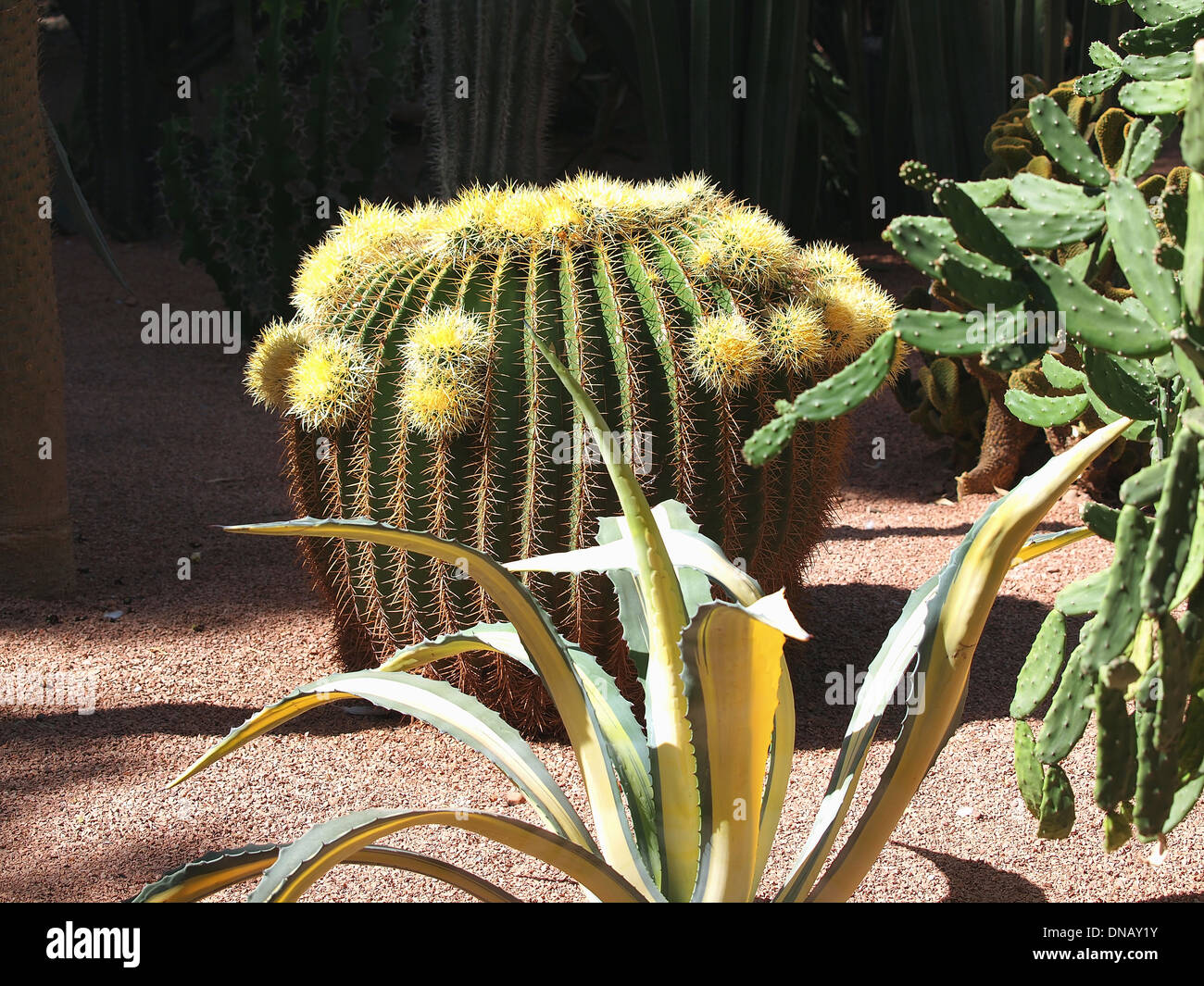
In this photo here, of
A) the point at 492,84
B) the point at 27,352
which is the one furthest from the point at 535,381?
the point at 492,84

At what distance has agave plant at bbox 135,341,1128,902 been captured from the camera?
148 centimetres

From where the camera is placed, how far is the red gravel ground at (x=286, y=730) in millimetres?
2066

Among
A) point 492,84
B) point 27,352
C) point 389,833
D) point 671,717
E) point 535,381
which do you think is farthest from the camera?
point 492,84

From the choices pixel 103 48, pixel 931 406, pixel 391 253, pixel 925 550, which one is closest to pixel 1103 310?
pixel 391 253

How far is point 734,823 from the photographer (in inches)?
61.7

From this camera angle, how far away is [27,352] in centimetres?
307

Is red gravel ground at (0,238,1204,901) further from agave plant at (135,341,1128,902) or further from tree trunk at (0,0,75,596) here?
agave plant at (135,341,1128,902)

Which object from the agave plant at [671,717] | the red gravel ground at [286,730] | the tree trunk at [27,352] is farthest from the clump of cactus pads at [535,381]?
the tree trunk at [27,352]

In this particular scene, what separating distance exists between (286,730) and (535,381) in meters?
0.92

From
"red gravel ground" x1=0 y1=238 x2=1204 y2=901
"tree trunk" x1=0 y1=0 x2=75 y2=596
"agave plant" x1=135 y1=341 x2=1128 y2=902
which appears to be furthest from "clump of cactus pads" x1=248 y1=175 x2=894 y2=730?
"tree trunk" x1=0 y1=0 x2=75 y2=596

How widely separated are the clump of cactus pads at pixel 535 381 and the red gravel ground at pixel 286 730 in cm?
32

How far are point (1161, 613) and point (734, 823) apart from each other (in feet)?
1.96

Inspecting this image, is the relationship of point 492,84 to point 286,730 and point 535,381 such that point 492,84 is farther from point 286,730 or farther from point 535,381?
point 286,730
